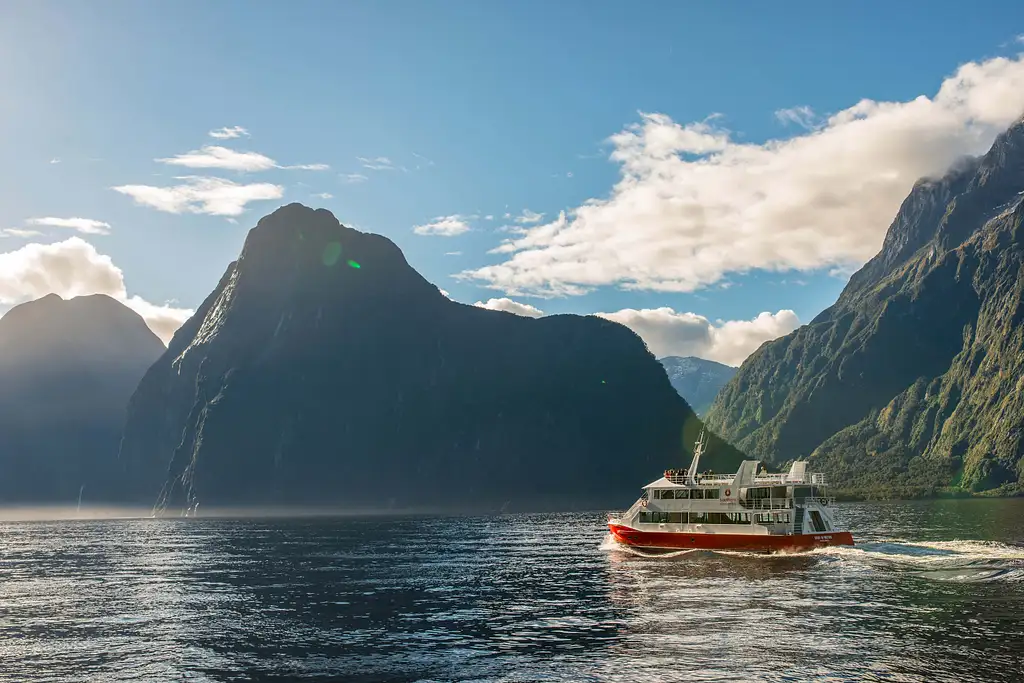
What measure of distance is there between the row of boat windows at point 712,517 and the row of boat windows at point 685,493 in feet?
6.01

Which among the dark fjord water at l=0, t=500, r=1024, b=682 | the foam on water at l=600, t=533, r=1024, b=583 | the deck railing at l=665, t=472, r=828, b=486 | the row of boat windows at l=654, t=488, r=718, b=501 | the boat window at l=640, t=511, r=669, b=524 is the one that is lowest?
the dark fjord water at l=0, t=500, r=1024, b=682

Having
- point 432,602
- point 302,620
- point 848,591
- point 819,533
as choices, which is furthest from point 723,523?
point 302,620

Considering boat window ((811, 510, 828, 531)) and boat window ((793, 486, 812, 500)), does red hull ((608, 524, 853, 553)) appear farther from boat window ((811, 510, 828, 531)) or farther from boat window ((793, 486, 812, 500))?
boat window ((793, 486, 812, 500))

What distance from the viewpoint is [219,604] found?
61406 millimetres

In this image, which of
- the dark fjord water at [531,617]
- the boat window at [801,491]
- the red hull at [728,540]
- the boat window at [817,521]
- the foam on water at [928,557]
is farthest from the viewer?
the boat window at [801,491]

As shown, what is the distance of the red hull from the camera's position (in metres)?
86.1

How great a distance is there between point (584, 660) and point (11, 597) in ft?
170

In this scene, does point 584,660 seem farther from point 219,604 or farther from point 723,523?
point 723,523

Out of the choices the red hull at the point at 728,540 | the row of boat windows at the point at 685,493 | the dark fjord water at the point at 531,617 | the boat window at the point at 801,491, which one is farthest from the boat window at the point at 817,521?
the row of boat windows at the point at 685,493

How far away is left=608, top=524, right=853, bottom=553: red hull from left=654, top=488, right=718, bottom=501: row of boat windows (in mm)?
4238

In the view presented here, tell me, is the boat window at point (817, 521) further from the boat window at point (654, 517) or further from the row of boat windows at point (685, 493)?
the boat window at point (654, 517)

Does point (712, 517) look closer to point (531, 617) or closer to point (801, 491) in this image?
point (801, 491)

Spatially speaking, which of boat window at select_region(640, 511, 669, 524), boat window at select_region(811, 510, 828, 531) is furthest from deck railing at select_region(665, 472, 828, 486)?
boat window at select_region(640, 511, 669, 524)

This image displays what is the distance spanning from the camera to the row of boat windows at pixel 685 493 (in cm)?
9294
